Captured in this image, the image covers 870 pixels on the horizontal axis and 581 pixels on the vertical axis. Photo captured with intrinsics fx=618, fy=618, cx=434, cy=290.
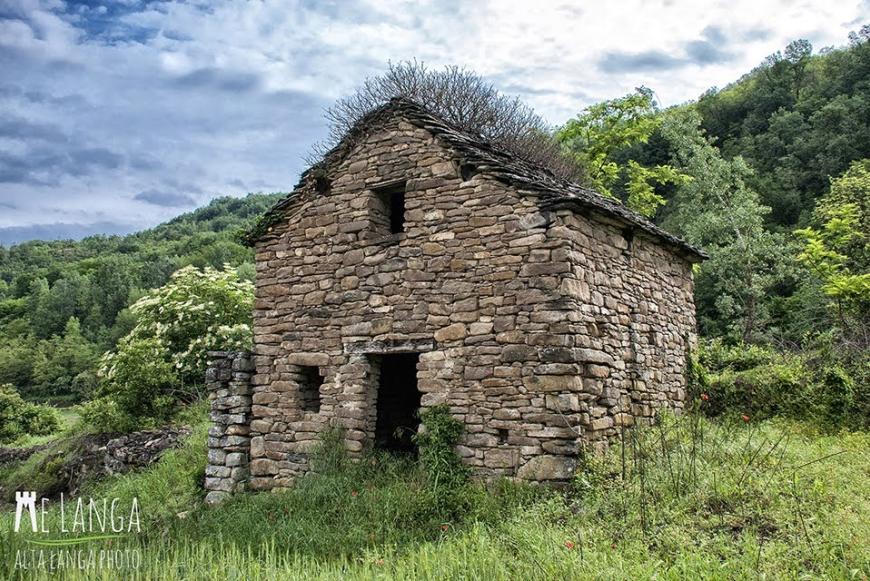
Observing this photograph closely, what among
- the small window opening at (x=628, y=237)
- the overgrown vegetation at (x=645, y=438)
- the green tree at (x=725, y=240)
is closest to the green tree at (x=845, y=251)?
the overgrown vegetation at (x=645, y=438)

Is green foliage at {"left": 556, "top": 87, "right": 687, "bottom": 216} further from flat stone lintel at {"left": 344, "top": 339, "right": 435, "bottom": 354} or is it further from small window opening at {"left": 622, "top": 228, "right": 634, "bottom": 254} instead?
flat stone lintel at {"left": 344, "top": 339, "right": 435, "bottom": 354}

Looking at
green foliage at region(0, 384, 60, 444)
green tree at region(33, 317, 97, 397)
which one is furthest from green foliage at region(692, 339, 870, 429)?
green tree at region(33, 317, 97, 397)

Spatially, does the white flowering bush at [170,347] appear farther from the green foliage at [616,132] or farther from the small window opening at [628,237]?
the green foliage at [616,132]

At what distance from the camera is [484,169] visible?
827 centimetres

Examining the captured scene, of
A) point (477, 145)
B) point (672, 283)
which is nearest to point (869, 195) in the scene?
point (672, 283)

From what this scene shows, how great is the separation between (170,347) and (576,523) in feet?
40.7

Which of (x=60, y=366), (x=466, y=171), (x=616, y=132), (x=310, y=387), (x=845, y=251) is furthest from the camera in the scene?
(x=60, y=366)

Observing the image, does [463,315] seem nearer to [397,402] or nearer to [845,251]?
[397,402]

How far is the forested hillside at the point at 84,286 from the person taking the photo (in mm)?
36156

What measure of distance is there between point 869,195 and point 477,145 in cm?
1706

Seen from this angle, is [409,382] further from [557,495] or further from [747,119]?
[747,119]

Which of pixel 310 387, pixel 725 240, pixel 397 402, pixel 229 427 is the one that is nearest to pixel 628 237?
pixel 397 402

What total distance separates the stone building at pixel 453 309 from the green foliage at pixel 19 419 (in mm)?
16373

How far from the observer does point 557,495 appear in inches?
265
